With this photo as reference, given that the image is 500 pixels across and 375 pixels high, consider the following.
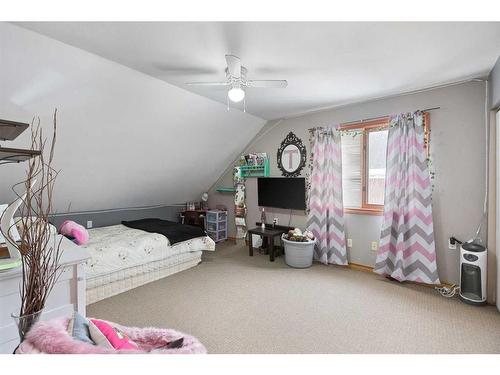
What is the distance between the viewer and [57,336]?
0.90 metres

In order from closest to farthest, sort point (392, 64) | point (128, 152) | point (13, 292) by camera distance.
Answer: point (13, 292)
point (392, 64)
point (128, 152)

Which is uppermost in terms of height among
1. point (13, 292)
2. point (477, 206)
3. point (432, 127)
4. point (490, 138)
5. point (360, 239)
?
point (432, 127)

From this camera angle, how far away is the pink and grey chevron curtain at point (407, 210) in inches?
118

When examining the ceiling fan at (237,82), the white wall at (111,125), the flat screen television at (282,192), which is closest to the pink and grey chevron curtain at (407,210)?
the flat screen television at (282,192)

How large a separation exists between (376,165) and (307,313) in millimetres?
2211

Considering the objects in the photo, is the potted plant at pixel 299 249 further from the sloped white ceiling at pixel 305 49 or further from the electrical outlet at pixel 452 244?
the sloped white ceiling at pixel 305 49

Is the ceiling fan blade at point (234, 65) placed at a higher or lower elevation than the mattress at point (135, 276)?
higher

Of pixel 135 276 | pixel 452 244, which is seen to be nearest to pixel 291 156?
pixel 452 244

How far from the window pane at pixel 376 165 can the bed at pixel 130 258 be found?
2527mm

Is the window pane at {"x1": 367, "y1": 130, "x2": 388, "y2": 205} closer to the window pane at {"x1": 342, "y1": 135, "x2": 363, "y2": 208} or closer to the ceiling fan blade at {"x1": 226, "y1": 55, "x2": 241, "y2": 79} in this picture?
the window pane at {"x1": 342, "y1": 135, "x2": 363, "y2": 208}

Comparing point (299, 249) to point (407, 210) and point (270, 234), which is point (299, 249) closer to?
point (270, 234)

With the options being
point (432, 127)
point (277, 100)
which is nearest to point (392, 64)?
point (432, 127)

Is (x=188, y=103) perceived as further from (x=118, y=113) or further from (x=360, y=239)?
(x=360, y=239)

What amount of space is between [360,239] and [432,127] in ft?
5.54
